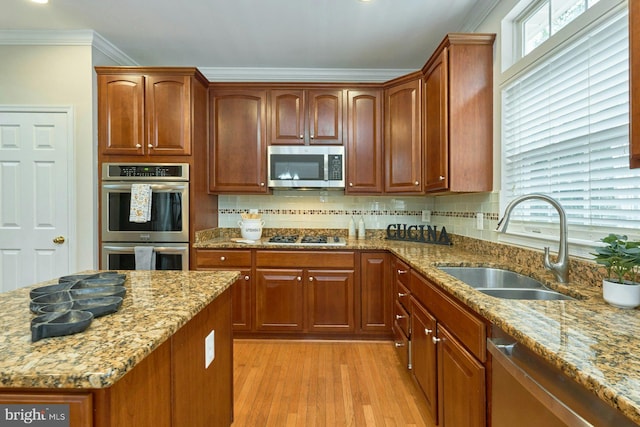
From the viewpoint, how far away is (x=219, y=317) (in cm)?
144

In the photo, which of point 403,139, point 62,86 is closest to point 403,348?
point 403,139

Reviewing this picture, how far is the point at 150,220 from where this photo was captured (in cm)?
276

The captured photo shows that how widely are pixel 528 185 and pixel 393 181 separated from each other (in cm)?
123

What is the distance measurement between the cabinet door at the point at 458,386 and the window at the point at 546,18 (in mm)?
1715

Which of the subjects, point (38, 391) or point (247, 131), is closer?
point (38, 391)

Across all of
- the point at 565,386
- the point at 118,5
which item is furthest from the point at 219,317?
the point at 118,5

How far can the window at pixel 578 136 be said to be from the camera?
130 cm

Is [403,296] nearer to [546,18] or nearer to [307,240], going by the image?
[307,240]

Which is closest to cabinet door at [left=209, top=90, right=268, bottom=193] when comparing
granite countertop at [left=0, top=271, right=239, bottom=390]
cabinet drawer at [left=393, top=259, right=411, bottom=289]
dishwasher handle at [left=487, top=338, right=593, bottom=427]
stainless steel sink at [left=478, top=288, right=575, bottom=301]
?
cabinet drawer at [left=393, top=259, right=411, bottom=289]

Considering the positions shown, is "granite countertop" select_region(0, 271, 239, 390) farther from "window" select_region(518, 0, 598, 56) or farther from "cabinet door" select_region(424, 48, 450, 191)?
"window" select_region(518, 0, 598, 56)

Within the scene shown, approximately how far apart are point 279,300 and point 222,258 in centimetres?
63

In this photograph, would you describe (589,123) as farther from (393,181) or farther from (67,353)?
(67,353)

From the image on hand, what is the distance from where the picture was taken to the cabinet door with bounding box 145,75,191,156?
2783mm

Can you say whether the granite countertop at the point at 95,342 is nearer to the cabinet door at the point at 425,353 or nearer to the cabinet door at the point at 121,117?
the cabinet door at the point at 425,353
